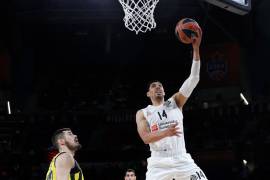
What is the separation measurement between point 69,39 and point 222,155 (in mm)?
6440

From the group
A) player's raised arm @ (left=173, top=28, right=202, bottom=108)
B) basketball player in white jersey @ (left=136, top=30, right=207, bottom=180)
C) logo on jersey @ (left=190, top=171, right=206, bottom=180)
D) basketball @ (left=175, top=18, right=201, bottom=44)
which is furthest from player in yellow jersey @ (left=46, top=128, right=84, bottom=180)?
basketball @ (left=175, top=18, right=201, bottom=44)

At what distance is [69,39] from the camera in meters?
16.5

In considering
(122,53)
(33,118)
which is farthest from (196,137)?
(33,118)

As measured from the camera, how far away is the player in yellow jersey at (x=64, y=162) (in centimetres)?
434

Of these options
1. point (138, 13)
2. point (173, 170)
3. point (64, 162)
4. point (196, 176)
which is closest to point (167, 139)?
point (173, 170)

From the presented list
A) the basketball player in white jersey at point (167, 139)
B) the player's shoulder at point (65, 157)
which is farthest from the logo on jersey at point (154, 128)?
the player's shoulder at point (65, 157)

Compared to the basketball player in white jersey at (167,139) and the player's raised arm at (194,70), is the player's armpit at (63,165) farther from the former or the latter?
the player's raised arm at (194,70)

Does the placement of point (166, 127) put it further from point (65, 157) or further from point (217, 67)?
point (217, 67)

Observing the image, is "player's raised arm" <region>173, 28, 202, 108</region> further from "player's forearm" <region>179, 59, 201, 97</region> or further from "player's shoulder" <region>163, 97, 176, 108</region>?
"player's shoulder" <region>163, 97, 176, 108</region>

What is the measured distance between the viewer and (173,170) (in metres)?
4.67

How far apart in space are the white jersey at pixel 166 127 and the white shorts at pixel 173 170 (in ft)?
0.19

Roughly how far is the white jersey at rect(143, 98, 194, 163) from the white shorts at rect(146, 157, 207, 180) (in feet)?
0.19

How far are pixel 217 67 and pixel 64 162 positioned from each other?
11.7 m

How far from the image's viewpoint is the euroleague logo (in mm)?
15391
